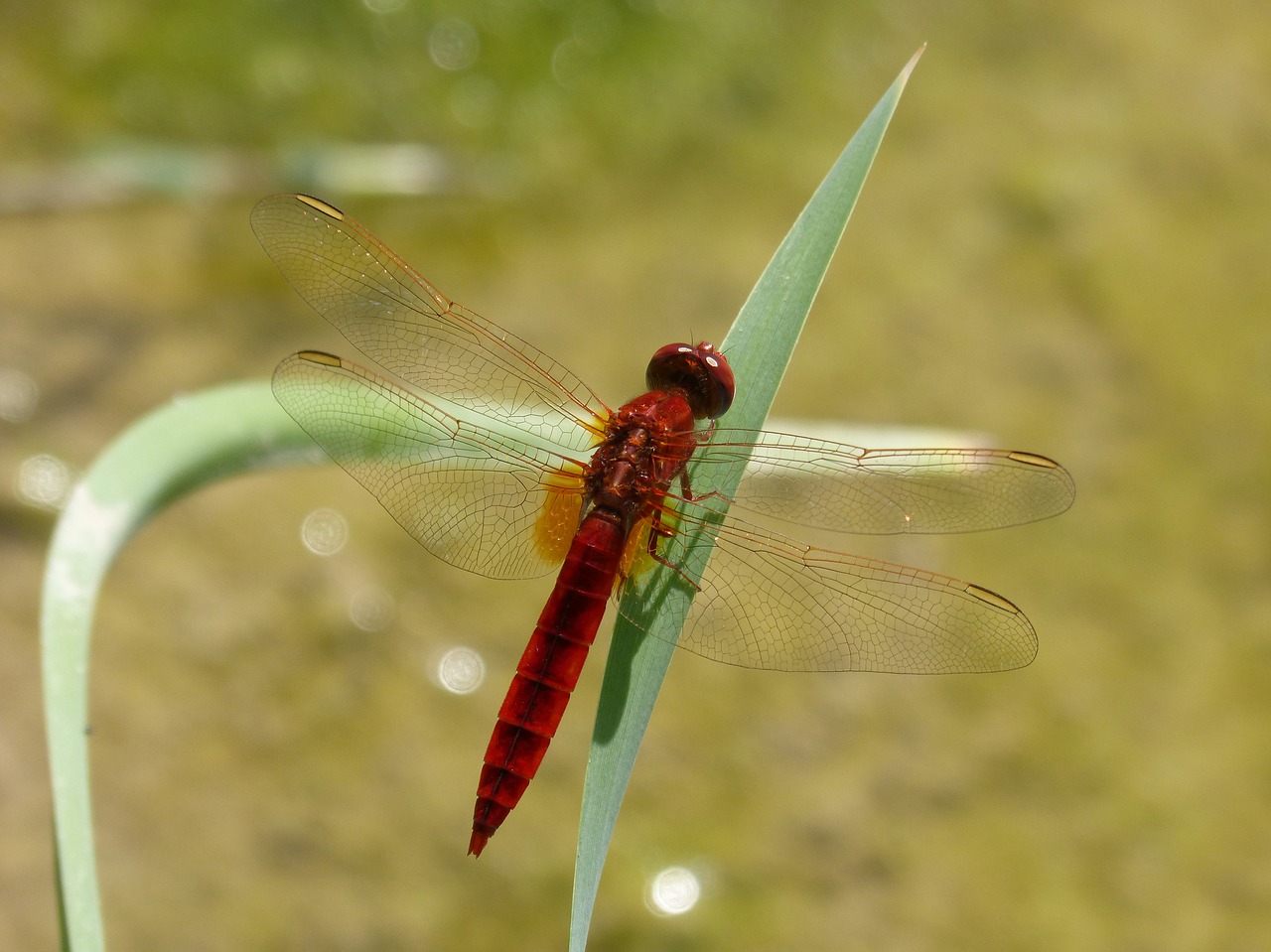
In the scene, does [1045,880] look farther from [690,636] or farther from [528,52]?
[528,52]

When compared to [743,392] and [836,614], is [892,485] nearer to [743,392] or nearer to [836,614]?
[836,614]

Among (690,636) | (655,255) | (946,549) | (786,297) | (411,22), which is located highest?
(411,22)

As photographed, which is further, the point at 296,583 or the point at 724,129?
the point at 724,129

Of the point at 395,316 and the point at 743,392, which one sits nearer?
the point at 743,392

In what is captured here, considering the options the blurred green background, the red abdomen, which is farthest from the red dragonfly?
the blurred green background

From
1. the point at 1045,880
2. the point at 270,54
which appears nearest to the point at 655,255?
the point at 270,54

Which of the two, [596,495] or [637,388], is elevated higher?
[637,388]

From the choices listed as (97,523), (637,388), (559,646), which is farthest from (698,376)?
(637,388)

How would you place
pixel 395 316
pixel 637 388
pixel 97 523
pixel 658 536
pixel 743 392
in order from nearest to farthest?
1. pixel 97 523
2. pixel 743 392
3. pixel 658 536
4. pixel 395 316
5. pixel 637 388
